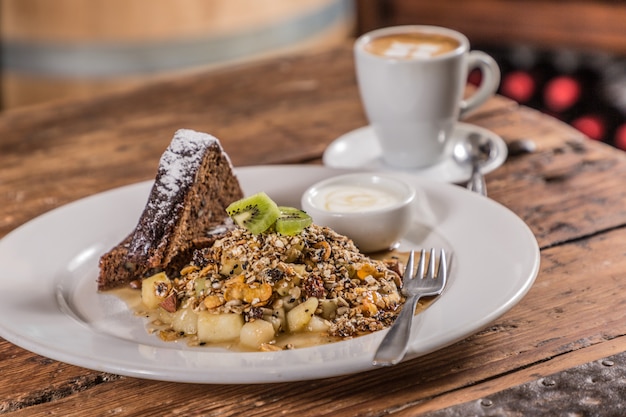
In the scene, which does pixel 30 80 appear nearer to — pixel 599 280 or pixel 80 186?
pixel 80 186

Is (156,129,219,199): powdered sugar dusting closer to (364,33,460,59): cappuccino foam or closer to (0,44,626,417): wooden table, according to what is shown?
(0,44,626,417): wooden table

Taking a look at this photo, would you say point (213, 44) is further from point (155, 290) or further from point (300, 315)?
point (300, 315)

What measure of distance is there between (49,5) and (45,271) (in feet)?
6.03

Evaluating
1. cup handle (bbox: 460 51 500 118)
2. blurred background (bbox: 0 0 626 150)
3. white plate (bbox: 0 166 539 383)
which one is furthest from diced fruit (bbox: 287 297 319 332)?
blurred background (bbox: 0 0 626 150)

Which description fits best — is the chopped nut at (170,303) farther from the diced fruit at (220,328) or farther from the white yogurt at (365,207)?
the white yogurt at (365,207)

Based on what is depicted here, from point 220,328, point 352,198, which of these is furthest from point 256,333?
point 352,198

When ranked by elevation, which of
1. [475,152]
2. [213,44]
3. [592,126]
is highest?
[475,152]

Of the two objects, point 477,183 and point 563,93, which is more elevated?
point 477,183

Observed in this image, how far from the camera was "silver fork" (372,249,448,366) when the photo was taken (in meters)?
0.95

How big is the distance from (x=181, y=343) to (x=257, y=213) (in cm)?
22

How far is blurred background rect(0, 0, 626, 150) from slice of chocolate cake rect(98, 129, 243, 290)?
5.02 feet

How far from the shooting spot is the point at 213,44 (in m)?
2.99

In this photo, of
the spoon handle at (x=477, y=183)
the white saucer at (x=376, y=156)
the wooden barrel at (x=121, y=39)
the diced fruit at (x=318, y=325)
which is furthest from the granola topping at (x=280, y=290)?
the wooden barrel at (x=121, y=39)

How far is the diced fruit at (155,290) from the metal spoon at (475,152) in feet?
2.19
